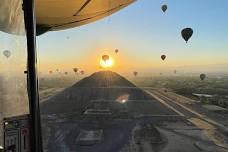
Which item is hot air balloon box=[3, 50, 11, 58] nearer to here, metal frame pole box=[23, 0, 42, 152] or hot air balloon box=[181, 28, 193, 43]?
metal frame pole box=[23, 0, 42, 152]

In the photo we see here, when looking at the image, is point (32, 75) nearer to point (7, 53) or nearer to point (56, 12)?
point (7, 53)

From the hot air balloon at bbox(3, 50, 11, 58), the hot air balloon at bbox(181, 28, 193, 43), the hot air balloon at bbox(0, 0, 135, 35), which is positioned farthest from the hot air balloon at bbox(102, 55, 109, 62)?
the hot air balloon at bbox(3, 50, 11, 58)

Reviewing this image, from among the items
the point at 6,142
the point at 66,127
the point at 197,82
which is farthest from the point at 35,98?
the point at 197,82

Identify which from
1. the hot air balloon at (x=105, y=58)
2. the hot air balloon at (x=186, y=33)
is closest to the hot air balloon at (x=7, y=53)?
the hot air balloon at (x=186, y=33)

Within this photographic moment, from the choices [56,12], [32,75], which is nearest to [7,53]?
[32,75]

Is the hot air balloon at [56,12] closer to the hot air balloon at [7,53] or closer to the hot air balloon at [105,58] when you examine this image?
the hot air balloon at [7,53]
